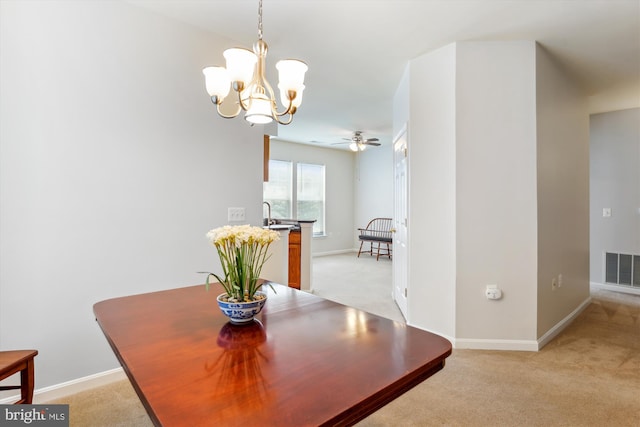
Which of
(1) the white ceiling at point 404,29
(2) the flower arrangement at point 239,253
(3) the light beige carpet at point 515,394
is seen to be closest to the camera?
(2) the flower arrangement at point 239,253

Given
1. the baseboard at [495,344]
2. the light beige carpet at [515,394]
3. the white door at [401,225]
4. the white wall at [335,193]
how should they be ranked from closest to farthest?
the light beige carpet at [515,394], the baseboard at [495,344], the white door at [401,225], the white wall at [335,193]

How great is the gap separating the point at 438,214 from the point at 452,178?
13.3 inches

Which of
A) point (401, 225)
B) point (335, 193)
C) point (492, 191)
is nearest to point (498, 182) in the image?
point (492, 191)

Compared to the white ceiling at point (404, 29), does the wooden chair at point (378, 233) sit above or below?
below

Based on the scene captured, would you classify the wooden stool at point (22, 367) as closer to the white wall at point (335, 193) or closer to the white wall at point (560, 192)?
the white wall at point (560, 192)

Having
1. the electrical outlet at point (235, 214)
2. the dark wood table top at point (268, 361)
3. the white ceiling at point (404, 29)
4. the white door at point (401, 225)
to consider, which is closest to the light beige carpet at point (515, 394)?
the dark wood table top at point (268, 361)

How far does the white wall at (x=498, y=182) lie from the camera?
2738 mm

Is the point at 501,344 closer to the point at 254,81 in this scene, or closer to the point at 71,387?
the point at 254,81

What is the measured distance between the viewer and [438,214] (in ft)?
9.57

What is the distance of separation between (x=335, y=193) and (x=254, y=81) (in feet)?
21.2

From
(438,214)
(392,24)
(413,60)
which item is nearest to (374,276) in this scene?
(438,214)

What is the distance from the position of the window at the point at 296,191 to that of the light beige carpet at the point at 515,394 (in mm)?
4991

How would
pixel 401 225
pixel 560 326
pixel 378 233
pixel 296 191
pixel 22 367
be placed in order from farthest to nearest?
pixel 378 233
pixel 296 191
pixel 401 225
pixel 560 326
pixel 22 367

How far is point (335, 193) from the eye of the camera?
8055mm
